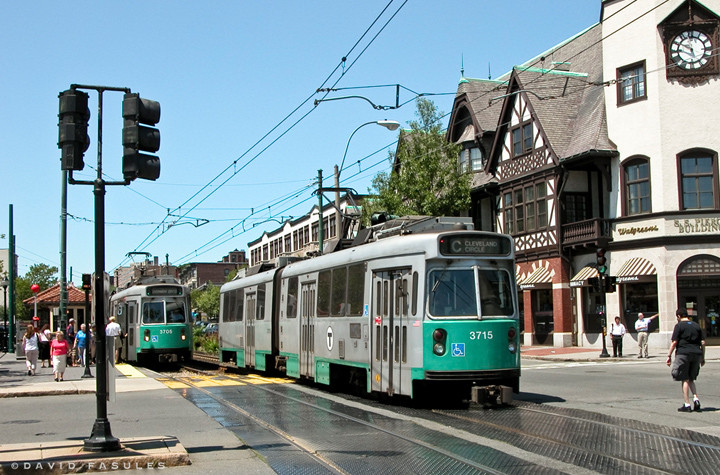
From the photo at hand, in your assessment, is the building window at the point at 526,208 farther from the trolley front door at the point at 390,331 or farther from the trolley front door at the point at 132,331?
the trolley front door at the point at 390,331

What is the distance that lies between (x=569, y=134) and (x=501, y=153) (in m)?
4.57

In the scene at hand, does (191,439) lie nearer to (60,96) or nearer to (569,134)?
(60,96)

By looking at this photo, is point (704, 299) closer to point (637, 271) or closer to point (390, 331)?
point (637, 271)

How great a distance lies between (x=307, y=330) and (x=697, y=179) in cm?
2072

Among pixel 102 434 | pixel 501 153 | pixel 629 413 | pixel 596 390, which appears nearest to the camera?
pixel 102 434

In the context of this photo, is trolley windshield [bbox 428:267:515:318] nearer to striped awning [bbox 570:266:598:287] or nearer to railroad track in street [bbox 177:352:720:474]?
railroad track in street [bbox 177:352:720:474]

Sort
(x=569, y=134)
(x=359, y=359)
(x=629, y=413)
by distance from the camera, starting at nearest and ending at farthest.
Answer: (x=629, y=413)
(x=359, y=359)
(x=569, y=134)

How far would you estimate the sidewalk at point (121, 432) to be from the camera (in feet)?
28.9

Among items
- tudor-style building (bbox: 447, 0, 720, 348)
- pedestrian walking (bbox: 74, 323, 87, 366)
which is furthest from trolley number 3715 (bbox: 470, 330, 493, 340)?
A: pedestrian walking (bbox: 74, 323, 87, 366)

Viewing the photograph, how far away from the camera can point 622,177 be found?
116ft

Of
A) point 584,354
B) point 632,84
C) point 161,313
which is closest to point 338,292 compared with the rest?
point 161,313

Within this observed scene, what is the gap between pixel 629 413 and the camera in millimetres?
13656

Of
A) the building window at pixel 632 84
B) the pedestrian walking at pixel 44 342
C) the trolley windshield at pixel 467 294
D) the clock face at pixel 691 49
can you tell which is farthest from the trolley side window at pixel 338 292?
the clock face at pixel 691 49

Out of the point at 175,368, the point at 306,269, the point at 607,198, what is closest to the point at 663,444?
the point at 306,269
